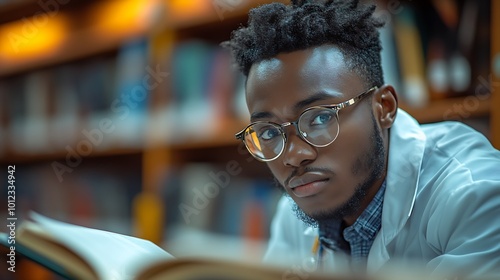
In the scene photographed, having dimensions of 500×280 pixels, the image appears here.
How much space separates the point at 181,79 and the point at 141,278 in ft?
3.15

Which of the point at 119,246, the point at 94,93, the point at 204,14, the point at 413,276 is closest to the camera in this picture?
the point at 413,276

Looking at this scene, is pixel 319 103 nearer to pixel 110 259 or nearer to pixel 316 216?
pixel 316 216

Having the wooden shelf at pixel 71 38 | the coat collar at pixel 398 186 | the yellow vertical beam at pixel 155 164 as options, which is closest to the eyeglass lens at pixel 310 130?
the coat collar at pixel 398 186

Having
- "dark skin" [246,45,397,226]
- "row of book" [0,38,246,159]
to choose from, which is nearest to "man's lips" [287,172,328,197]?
"dark skin" [246,45,397,226]

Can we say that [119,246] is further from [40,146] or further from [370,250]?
[40,146]

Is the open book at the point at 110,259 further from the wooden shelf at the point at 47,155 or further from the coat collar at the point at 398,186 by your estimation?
the wooden shelf at the point at 47,155

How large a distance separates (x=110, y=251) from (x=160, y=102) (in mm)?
857

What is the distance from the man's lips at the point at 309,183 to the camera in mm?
729

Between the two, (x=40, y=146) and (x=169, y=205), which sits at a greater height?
(x=40, y=146)

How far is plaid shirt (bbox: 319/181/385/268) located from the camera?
0.82 meters

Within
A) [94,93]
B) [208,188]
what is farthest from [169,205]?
[94,93]

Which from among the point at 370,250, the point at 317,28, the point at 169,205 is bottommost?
the point at 370,250

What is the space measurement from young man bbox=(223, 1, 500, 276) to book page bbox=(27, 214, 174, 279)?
0.76 ft

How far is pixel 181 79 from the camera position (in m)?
1.40
